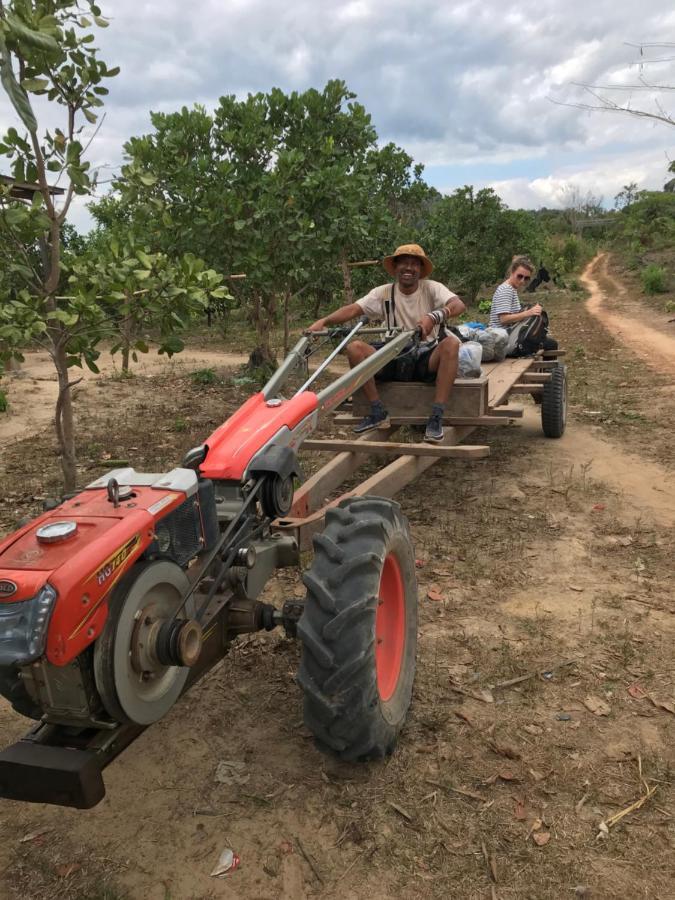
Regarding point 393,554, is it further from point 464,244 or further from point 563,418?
point 464,244

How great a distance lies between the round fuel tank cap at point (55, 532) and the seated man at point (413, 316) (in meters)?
3.10

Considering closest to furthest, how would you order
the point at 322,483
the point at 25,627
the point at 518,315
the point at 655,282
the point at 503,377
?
the point at 25,627 → the point at 322,483 → the point at 503,377 → the point at 518,315 → the point at 655,282

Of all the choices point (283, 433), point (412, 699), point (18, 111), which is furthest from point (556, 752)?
point (18, 111)

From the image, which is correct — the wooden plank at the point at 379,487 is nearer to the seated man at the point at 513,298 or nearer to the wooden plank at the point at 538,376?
the wooden plank at the point at 538,376

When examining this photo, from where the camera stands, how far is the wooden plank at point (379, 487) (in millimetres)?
3082

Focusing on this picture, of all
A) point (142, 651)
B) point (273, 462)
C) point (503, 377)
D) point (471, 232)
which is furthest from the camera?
point (471, 232)

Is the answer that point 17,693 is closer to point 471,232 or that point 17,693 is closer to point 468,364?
point 468,364

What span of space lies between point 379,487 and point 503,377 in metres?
2.68

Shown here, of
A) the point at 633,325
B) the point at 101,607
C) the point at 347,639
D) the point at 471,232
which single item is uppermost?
the point at 471,232

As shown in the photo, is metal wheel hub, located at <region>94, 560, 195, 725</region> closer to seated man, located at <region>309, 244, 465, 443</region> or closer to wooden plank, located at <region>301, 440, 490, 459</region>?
wooden plank, located at <region>301, 440, 490, 459</region>

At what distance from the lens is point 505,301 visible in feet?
23.8

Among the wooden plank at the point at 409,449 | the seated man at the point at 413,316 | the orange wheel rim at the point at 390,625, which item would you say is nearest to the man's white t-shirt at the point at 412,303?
the seated man at the point at 413,316

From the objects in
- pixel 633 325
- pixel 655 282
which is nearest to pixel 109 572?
pixel 633 325

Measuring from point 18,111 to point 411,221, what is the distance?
20666 mm
